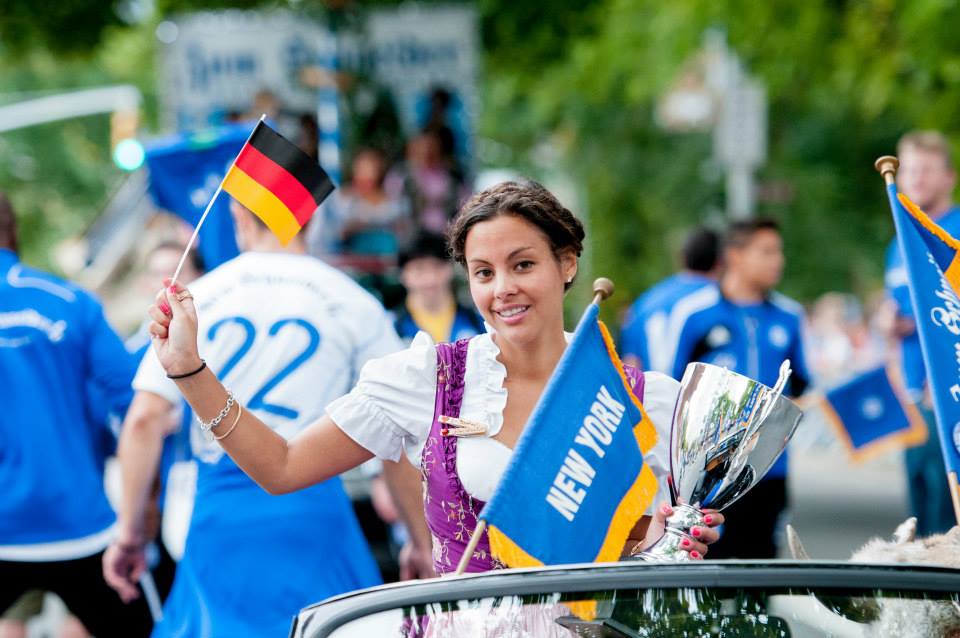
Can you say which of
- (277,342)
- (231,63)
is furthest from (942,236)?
(231,63)

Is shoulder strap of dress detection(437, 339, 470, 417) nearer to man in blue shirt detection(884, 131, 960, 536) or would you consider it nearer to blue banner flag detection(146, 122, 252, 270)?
man in blue shirt detection(884, 131, 960, 536)

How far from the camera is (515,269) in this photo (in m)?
3.46

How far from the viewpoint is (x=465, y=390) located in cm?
351

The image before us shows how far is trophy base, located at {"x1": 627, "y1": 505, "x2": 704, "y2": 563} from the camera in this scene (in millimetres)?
3092

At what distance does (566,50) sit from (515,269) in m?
13.0

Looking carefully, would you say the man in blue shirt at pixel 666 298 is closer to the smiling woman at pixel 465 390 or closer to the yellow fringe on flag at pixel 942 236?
the yellow fringe on flag at pixel 942 236

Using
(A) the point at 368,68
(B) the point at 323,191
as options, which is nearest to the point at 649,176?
(A) the point at 368,68

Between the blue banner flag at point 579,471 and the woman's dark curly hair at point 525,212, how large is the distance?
287 mm

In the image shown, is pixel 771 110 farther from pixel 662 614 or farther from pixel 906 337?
pixel 662 614

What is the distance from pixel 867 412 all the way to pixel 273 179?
6070 millimetres

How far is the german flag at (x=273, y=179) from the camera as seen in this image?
3.89 meters

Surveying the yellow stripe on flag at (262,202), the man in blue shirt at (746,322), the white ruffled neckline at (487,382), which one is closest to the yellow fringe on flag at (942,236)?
the white ruffled neckline at (487,382)

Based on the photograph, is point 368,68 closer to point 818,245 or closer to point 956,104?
point 956,104

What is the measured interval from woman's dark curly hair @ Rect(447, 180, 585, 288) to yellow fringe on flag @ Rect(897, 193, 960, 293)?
116 centimetres
